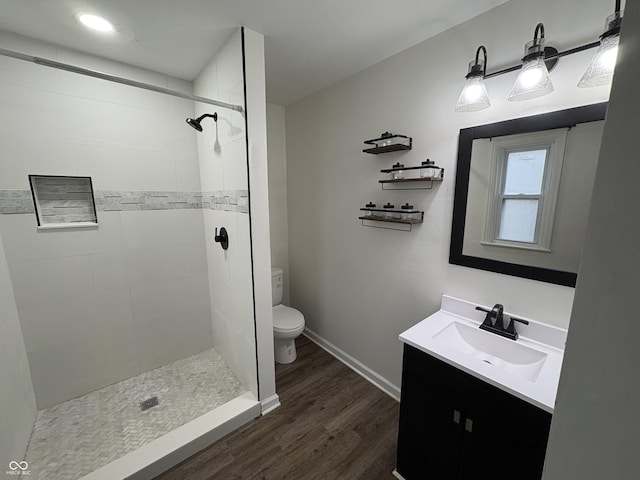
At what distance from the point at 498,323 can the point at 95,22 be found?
2.65 m

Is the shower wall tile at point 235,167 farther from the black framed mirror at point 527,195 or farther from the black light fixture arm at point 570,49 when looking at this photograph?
the black light fixture arm at point 570,49

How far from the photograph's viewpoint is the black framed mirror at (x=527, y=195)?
111 centimetres

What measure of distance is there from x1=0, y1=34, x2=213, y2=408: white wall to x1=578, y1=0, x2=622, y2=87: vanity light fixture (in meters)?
2.40

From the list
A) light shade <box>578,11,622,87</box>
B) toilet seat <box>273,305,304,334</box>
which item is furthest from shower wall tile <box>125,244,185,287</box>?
light shade <box>578,11,622,87</box>

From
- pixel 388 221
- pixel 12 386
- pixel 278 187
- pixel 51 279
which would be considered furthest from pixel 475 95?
pixel 12 386

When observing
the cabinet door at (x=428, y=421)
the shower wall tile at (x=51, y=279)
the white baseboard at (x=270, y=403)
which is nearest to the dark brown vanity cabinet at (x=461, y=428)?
the cabinet door at (x=428, y=421)

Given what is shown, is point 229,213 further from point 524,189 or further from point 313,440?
point 524,189

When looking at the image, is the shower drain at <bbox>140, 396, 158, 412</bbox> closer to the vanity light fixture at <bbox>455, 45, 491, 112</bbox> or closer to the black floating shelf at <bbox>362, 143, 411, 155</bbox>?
the black floating shelf at <bbox>362, 143, 411, 155</bbox>

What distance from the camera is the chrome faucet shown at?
1312mm

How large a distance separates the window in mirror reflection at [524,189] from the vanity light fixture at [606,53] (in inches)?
8.9

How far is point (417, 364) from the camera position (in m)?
1.26

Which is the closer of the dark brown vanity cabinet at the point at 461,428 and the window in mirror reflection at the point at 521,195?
the dark brown vanity cabinet at the point at 461,428

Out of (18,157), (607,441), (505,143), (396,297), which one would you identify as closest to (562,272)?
(505,143)

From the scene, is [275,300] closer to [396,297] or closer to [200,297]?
[200,297]
